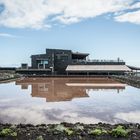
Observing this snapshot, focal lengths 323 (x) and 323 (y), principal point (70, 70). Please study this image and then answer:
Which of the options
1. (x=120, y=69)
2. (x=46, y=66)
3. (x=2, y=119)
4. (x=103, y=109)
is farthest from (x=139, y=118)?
(x=46, y=66)

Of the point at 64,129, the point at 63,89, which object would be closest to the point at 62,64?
the point at 63,89

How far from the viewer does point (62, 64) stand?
76.4 m

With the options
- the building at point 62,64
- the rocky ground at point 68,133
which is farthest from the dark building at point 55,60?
the rocky ground at point 68,133

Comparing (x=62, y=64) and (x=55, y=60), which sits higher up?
(x=55, y=60)

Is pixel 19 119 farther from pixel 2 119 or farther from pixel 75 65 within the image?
pixel 75 65

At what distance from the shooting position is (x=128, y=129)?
10469mm

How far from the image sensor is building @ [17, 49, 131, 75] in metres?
72.6

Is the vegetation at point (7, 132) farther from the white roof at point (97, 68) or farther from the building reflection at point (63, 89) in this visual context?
the white roof at point (97, 68)

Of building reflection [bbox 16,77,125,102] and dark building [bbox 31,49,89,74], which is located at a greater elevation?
dark building [bbox 31,49,89,74]

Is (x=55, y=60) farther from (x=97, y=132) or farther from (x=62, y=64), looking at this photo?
(x=97, y=132)

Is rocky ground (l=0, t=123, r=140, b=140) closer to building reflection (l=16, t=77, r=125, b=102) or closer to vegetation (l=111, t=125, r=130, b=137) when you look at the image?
vegetation (l=111, t=125, r=130, b=137)

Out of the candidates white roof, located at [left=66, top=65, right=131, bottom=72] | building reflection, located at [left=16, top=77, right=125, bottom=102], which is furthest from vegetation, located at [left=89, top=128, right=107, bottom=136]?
white roof, located at [left=66, top=65, right=131, bottom=72]

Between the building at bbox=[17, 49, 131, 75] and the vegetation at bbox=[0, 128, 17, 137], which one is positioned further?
the building at bbox=[17, 49, 131, 75]

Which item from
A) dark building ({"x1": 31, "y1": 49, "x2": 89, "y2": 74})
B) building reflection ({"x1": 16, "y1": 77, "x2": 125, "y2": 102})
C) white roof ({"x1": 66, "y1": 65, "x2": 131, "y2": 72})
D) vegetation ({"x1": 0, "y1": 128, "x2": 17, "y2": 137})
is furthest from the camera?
dark building ({"x1": 31, "y1": 49, "x2": 89, "y2": 74})
